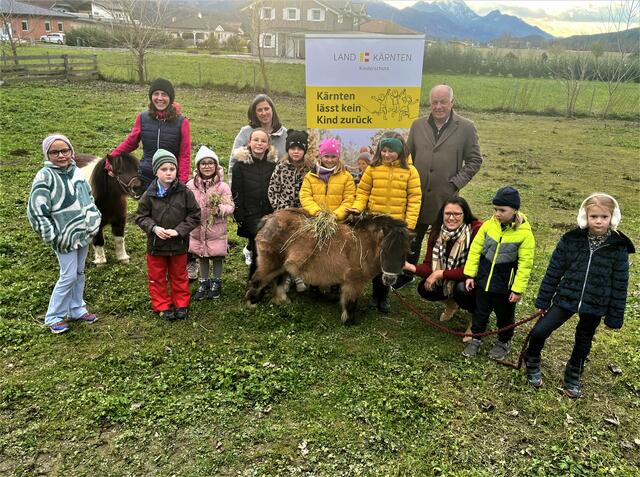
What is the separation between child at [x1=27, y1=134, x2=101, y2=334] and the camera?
429 centimetres

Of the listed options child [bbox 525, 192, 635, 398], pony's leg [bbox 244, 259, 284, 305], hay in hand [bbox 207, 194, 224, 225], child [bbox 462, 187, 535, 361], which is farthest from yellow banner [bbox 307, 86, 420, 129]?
child [bbox 525, 192, 635, 398]

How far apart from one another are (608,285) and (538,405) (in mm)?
1278

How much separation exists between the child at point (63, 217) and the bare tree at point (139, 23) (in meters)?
21.2

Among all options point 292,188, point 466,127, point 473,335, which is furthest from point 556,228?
point 292,188

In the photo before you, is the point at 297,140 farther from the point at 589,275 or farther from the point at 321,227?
the point at 589,275

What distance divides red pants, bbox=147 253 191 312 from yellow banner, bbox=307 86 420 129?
2.62 meters

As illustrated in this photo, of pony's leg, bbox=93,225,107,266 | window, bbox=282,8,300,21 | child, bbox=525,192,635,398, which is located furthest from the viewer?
window, bbox=282,8,300,21

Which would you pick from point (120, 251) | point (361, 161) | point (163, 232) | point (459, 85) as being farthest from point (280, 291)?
point (459, 85)

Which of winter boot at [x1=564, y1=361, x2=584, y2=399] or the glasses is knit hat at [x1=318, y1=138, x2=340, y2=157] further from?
winter boot at [x1=564, y1=361, x2=584, y2=399]

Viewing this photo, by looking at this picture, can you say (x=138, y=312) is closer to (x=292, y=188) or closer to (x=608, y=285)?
(x=292, y=188)

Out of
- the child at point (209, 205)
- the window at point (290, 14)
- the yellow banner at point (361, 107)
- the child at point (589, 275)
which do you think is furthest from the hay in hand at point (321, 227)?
the window at point (290, 14)

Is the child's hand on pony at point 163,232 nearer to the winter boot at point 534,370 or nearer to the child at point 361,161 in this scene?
the child at point 361,161

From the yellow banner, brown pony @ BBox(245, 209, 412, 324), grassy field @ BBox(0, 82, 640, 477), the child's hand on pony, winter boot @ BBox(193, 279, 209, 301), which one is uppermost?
the yellow banner

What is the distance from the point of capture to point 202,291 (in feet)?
18.5
